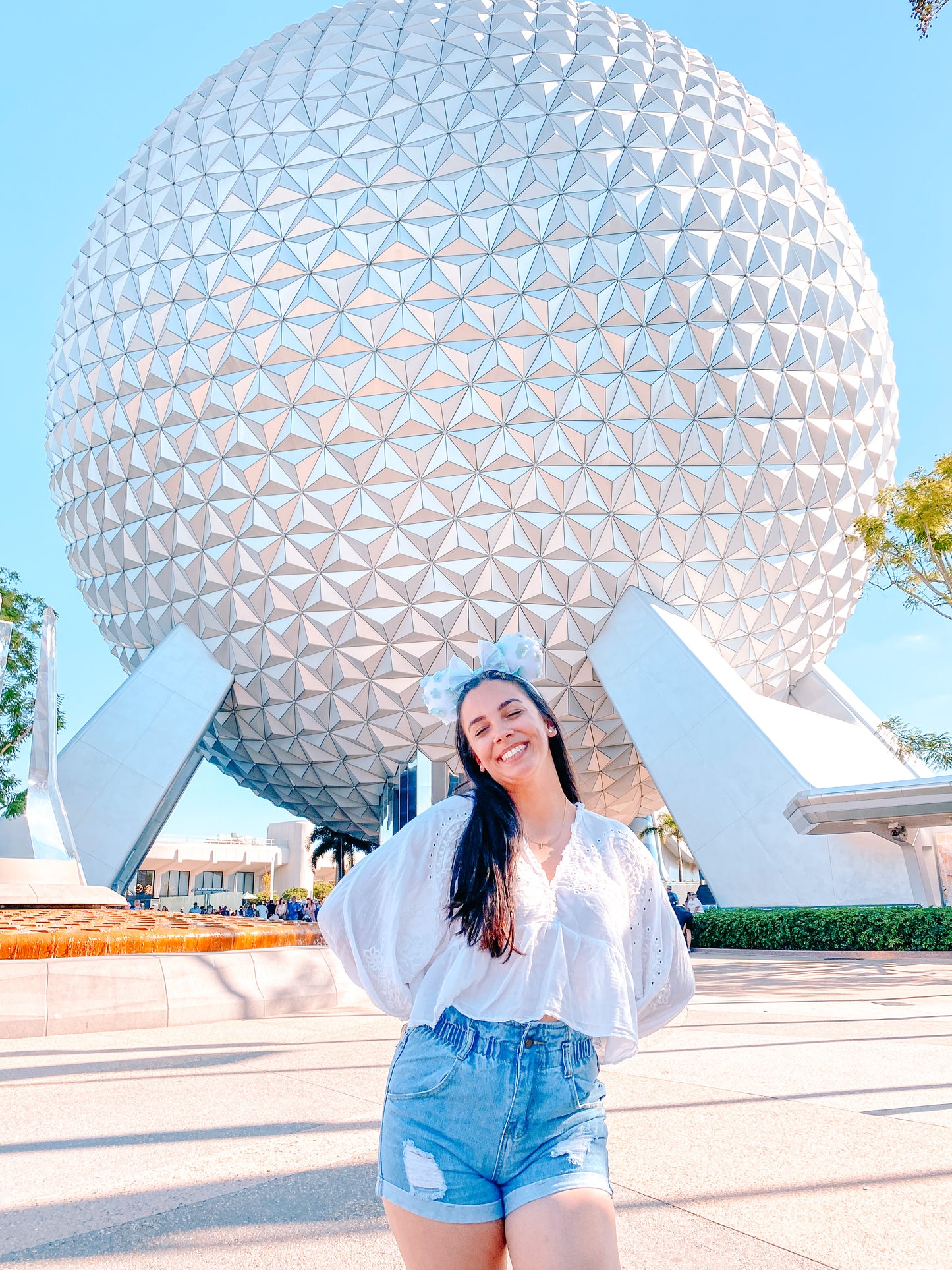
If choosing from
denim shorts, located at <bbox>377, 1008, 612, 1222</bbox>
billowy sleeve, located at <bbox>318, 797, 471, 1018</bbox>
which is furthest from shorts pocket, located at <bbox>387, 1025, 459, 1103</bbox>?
billowy sleeve, located at <bbox>318, 797, 471, 1018</bbox>

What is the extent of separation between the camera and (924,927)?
43.9ft

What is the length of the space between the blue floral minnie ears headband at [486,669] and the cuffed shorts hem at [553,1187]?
3.57 feet

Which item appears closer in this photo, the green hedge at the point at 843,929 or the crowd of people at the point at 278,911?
the green hedge at the point at 843,929

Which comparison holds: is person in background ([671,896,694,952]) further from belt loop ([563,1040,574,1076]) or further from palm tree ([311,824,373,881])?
palm tree ([311,824,373,881])

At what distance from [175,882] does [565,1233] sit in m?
60.6

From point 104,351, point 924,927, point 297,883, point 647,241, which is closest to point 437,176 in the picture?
point 647,241

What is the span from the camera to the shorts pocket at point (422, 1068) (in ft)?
5.37

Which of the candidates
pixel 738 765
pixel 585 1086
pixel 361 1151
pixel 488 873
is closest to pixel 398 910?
pixel 488 873

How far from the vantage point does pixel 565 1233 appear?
144 cm

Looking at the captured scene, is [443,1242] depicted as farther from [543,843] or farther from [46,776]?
[46,776]

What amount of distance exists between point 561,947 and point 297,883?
64.5 m

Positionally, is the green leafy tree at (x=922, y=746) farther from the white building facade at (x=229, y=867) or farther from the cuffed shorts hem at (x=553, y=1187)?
the white building facade at (x=229, y=867)

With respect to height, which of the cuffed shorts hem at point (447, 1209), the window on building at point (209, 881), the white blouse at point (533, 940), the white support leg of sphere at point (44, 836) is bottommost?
the window on building at point (209, 881)

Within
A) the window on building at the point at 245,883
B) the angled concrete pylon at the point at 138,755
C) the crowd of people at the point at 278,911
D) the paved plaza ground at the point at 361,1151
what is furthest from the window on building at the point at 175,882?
the paved plaza ground at the point at 361,1151
